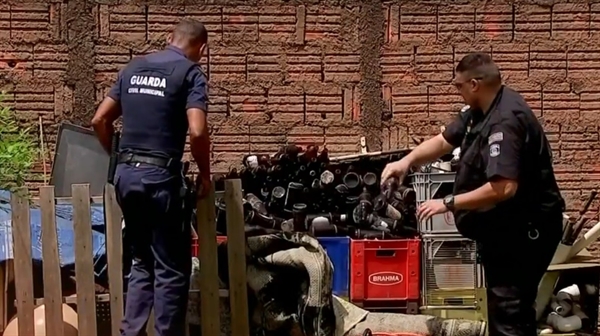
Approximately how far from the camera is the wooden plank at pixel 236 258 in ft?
19.3

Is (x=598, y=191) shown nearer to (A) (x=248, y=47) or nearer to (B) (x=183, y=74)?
(A) (x=248, y=47)

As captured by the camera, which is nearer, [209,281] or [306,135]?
[209,281]

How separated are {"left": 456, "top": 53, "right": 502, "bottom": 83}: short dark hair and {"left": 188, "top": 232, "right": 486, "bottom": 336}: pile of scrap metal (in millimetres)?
1614

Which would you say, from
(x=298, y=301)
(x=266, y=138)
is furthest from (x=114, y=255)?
(x=266, y=138)

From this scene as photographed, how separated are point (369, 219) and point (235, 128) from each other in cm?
165

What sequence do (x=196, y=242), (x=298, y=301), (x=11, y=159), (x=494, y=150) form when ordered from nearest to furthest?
1. (x=494, y=150)
2. (x=11, y=159)
3. (x=298, y=301)
4. (x=196, y=242)

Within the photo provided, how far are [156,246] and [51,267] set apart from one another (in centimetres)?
97

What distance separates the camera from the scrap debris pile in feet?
22.0

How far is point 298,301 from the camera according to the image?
611 centimetres

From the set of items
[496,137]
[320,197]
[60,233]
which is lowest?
[60,233]

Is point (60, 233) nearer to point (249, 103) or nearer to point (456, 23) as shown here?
point (249, 103)

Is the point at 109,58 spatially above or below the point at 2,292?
above

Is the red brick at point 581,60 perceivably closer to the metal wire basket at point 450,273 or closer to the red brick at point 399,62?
the red brick at point 399,62

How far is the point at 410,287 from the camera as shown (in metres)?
6.54
